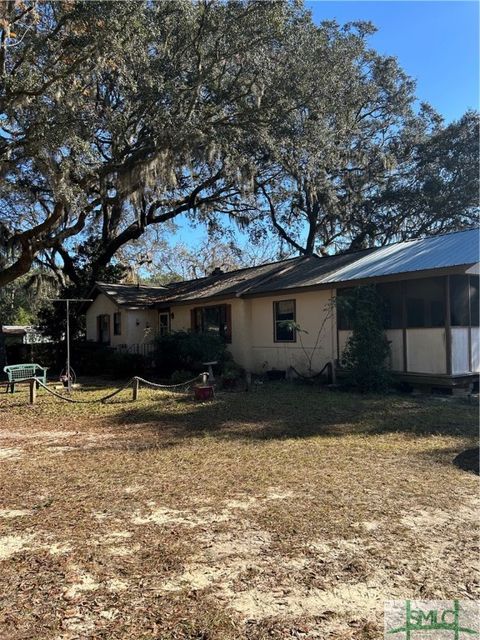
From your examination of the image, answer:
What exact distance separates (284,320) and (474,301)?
578cm

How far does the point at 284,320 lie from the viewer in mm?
15930

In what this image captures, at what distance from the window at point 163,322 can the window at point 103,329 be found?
2789 mm

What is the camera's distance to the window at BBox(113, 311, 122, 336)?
70.8ft

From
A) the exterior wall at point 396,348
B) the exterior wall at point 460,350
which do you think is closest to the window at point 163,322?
the exterior wall at point 396,348

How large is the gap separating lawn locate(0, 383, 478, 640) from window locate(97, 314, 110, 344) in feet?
48.9

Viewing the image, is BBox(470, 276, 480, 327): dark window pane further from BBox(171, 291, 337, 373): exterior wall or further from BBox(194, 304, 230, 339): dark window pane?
BBox(194, 304, 230, 339): dark window pane

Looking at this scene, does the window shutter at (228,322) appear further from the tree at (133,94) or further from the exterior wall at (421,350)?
the exterior wall at (421,350)

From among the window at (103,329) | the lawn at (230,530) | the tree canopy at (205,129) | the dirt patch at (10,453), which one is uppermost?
the tree canopy at (205,129)

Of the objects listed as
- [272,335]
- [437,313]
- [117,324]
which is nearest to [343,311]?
[437,313]

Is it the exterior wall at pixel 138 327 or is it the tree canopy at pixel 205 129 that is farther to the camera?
the exterior wall at pixel 138 327

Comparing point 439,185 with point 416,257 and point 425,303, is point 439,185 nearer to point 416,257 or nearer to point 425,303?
point 416,257

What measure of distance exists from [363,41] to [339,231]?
9.23 meters

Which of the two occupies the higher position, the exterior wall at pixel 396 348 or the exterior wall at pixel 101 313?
the exterior wall at pixel 101 313

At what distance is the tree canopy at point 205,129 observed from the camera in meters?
11.5
